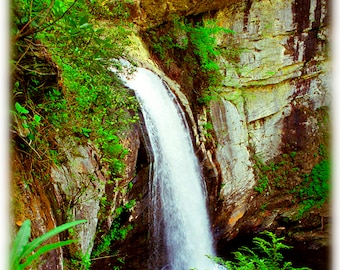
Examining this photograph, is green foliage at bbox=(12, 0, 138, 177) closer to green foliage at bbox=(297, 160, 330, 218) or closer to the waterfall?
the waterfall

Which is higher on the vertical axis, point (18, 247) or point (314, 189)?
point (314, 189)

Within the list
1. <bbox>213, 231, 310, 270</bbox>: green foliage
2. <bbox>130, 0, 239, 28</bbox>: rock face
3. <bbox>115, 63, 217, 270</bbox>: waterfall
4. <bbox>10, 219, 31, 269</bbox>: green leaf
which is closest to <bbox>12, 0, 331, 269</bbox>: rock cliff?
<bbox>130, 0, 239, 28</bbox>: rock face

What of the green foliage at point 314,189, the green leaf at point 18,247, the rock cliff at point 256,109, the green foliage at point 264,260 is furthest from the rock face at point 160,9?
the green leaf at point 18,247

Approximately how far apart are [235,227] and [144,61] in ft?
14.0

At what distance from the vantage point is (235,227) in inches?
292

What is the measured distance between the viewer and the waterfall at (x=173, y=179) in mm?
4789

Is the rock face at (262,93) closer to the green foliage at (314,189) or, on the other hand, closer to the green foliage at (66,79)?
the green foliage at (314,189)

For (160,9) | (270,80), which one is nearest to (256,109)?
(270,80)

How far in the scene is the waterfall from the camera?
4.79 meters

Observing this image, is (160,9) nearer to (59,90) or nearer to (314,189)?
(59,90)

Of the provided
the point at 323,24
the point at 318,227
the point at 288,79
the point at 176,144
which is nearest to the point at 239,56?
the point at 288,79

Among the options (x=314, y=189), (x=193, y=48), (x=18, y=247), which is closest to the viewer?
(x=18, y=247)

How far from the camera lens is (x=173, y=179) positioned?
5074mm

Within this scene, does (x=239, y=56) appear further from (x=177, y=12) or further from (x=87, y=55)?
(x=87, y=55)
